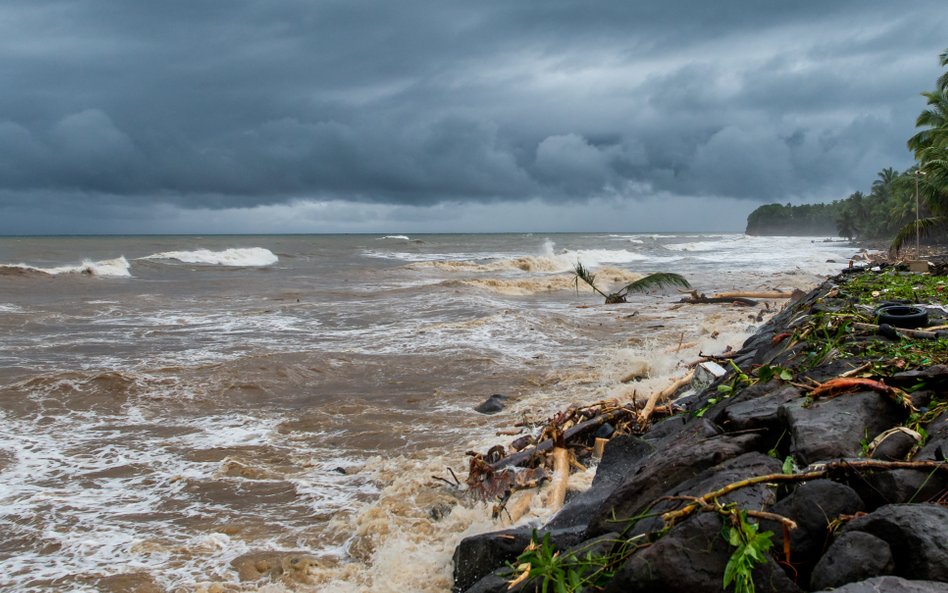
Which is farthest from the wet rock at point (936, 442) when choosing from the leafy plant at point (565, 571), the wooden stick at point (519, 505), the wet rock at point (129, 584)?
the wet rock at point (129, 584)

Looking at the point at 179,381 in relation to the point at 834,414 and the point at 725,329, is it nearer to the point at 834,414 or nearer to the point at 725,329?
the point at 834,414

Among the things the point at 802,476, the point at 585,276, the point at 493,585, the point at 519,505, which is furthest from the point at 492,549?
the point at 585,276

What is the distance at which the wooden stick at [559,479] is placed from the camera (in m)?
5.11

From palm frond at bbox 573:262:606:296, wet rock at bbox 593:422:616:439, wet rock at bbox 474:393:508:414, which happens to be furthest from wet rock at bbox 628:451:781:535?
palm frond at bbox 573:262:606:296

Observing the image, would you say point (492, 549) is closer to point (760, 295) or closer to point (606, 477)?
point (606, 477)

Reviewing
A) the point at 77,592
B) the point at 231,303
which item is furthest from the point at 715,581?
the point at 231,303

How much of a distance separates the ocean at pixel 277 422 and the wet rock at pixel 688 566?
175 centimetres

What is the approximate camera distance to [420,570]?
4.45 m

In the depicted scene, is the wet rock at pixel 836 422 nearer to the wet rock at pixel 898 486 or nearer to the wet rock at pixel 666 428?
the wet rock at pixel 898 486

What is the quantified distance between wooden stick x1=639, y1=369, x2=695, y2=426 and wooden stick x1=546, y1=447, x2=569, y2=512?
967 mm

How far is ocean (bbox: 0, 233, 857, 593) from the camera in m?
4.97

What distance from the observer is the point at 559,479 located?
5.46m

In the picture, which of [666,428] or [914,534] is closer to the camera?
[914,534]

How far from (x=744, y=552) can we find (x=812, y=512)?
1.40 ft
